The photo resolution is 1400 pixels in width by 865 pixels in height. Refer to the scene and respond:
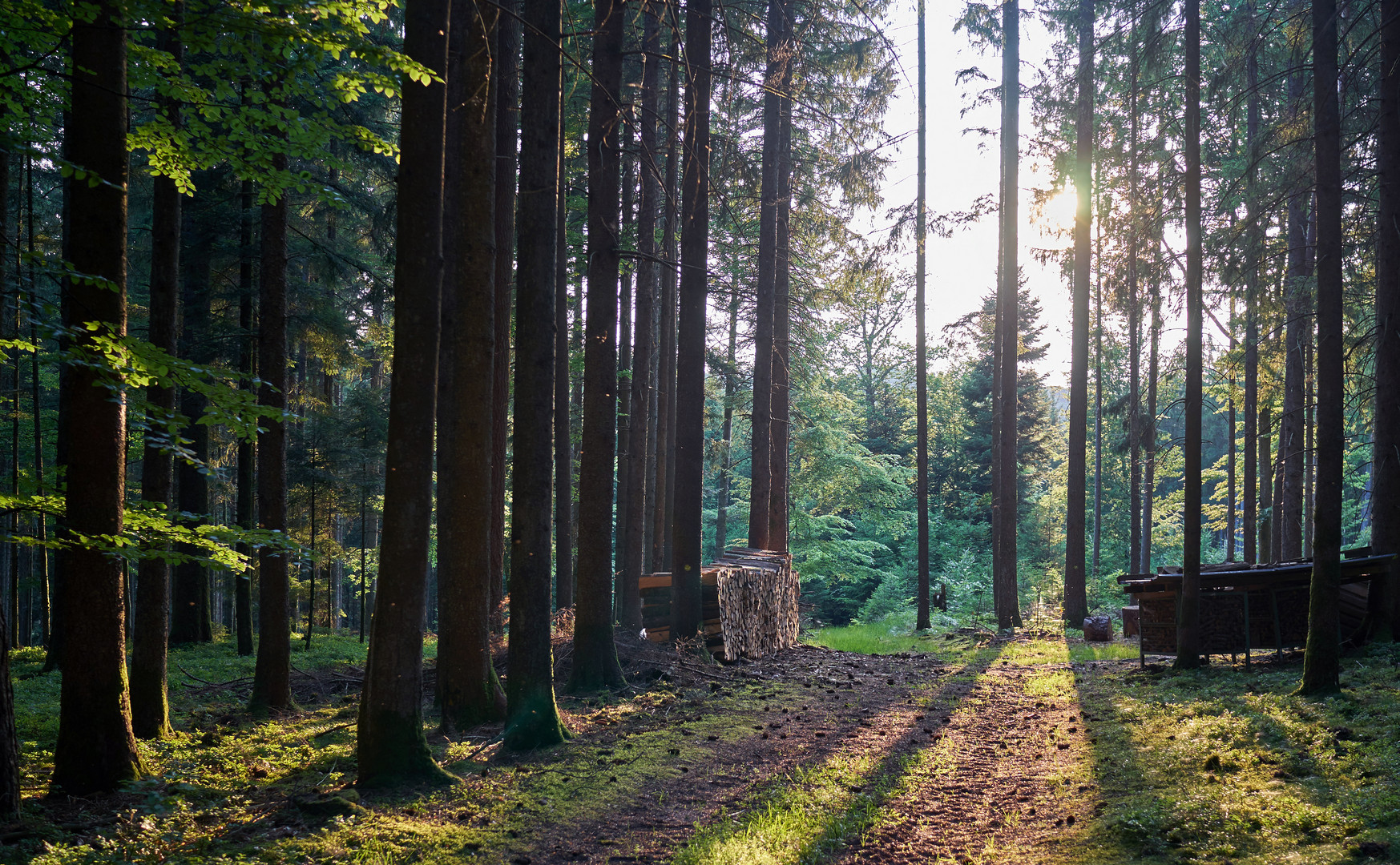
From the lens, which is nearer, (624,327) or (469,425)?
(469,425)

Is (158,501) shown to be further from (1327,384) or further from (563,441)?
(1327,384)

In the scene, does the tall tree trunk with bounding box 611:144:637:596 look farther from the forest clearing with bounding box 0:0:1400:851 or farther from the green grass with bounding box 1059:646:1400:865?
the green grass with bounding box 1059:646:1400:865

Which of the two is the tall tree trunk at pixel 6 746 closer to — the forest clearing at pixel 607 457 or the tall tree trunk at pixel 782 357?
the forest clearing at pixel 607 457

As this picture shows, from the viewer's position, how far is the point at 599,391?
35.1 feet

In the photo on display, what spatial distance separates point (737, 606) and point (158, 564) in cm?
894

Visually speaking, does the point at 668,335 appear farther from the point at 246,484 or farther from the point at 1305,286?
the point at 1305,286

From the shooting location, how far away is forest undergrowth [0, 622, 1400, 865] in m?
5.12

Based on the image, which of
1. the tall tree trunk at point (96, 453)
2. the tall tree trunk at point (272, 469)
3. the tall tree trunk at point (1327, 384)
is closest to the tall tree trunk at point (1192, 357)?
the tall tree trunk at point (1327, 384)

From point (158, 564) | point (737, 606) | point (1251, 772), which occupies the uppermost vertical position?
point (158, 564)

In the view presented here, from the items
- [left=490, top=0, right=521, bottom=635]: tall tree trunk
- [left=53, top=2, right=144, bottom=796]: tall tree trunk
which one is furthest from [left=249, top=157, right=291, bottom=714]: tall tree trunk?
[left=53, top=2, right=144, bottom=796]: tall tree trunk

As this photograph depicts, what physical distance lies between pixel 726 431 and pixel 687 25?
58.7 feet

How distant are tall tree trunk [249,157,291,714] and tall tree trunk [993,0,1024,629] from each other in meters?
16.2

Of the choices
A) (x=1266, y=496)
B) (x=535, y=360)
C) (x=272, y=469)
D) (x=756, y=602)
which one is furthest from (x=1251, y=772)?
(x=1266, y=496)

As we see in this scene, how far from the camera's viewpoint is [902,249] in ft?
66.3
